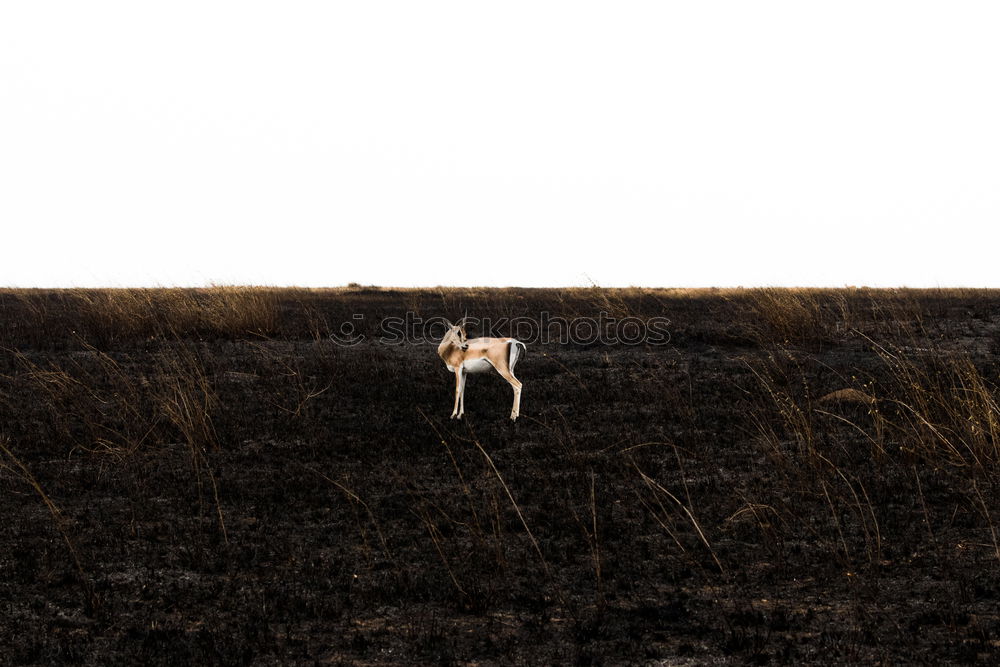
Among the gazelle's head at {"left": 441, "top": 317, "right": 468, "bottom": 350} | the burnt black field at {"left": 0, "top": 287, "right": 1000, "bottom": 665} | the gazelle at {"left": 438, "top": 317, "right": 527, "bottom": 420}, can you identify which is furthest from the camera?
the gazelle at {"left": 438, "top": 317, "right": 527, "bottom": 420}

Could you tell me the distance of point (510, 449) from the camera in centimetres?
855

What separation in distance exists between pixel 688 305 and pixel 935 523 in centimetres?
1579

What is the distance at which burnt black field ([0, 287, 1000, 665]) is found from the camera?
15.0ft

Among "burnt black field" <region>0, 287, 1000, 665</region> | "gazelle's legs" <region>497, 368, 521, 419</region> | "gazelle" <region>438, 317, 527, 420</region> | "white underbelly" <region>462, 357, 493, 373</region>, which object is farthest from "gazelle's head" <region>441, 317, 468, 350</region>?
"burnt black field" <region>0, 287, 1000, 665</region>

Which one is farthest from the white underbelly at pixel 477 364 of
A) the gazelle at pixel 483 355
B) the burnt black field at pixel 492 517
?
the burnt black field at pixel 492 517

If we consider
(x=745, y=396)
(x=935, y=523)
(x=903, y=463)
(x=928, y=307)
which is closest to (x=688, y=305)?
(x=928, y=307)

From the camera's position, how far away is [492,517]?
619 centimetres

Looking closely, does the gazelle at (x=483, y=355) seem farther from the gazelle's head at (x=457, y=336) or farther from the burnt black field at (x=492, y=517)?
the burnt black field at (x=492, y=517)

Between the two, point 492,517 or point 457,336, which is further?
point 457,336

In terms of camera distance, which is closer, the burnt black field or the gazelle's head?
the burnt black field

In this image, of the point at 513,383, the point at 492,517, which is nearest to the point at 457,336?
the point at 513,383

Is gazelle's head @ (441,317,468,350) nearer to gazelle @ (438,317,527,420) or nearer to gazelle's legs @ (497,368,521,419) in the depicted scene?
gazelle @ (438,317,527,420)

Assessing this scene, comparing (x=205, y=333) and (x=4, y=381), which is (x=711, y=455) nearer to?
(x=4, y=381)

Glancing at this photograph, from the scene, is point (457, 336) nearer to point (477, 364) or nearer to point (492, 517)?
point (477, 364)
